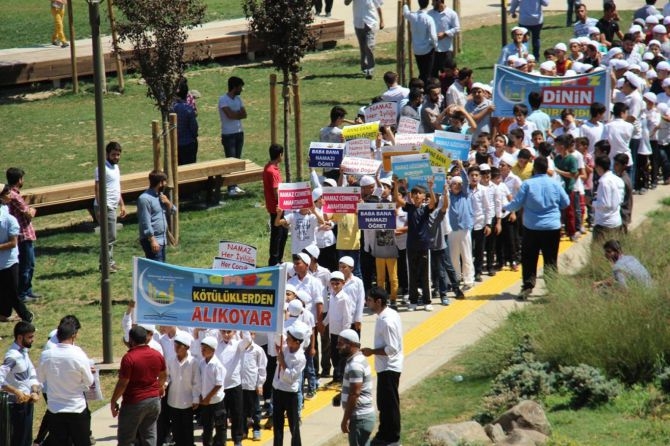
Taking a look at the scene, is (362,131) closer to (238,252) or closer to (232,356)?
(238,252)

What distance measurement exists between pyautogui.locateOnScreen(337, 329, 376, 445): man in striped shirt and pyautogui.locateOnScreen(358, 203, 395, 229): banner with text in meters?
4.57

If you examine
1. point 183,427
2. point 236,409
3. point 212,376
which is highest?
point 212,376

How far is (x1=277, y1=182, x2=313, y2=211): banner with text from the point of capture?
57.9 ft

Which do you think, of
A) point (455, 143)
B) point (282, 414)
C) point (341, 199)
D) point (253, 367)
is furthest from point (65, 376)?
point (455, 143)

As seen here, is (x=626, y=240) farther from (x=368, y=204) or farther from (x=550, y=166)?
(x=368, y=204)

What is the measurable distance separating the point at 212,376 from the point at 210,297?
0.83 meters

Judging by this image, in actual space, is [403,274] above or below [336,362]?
above

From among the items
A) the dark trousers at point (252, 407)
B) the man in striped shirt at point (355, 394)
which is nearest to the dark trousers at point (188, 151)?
the dark trousers at point (252, 407)

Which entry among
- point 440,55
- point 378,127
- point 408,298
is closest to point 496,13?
point 440,55

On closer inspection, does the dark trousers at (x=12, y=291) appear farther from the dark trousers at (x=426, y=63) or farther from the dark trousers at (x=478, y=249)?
the dark trousers at (x=426, y=63)

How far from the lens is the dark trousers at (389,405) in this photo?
550 inches

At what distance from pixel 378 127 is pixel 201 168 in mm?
3933

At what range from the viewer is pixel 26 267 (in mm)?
18656

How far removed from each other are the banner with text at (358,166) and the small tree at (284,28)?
2.93 m
